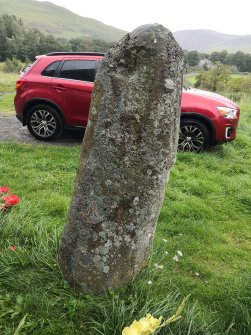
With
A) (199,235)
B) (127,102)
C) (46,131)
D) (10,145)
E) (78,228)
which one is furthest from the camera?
(46,131)

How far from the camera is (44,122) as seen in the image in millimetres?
8508

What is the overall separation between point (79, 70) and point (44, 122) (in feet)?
4.69

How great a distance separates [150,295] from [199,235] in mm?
1939

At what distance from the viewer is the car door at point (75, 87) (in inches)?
322

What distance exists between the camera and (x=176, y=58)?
2777mm

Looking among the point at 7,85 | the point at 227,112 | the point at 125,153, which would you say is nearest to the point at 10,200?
the point at 125,153

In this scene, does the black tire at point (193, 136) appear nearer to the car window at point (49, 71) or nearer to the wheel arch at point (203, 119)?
the wheel arch at point (203, 119)

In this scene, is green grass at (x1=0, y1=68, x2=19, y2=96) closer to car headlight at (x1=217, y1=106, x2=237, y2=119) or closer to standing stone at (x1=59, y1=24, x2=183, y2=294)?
car headlight at (x1=217, y1=106, x2=237, y2=119)

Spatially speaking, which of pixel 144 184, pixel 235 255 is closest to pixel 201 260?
pixel 235 255

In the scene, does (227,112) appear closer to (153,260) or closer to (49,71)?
(49,71)

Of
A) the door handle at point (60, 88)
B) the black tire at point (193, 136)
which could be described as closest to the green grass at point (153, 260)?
the black tire at point (193, 136)

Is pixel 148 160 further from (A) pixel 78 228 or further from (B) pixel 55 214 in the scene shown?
(B) pixel 55 214

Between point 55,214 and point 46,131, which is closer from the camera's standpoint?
point 55,214

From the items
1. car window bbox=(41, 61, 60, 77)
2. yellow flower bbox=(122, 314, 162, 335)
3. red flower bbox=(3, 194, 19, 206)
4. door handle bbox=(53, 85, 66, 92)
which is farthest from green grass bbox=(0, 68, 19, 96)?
yellow flower bbox=(122, 314, 162, 335)
